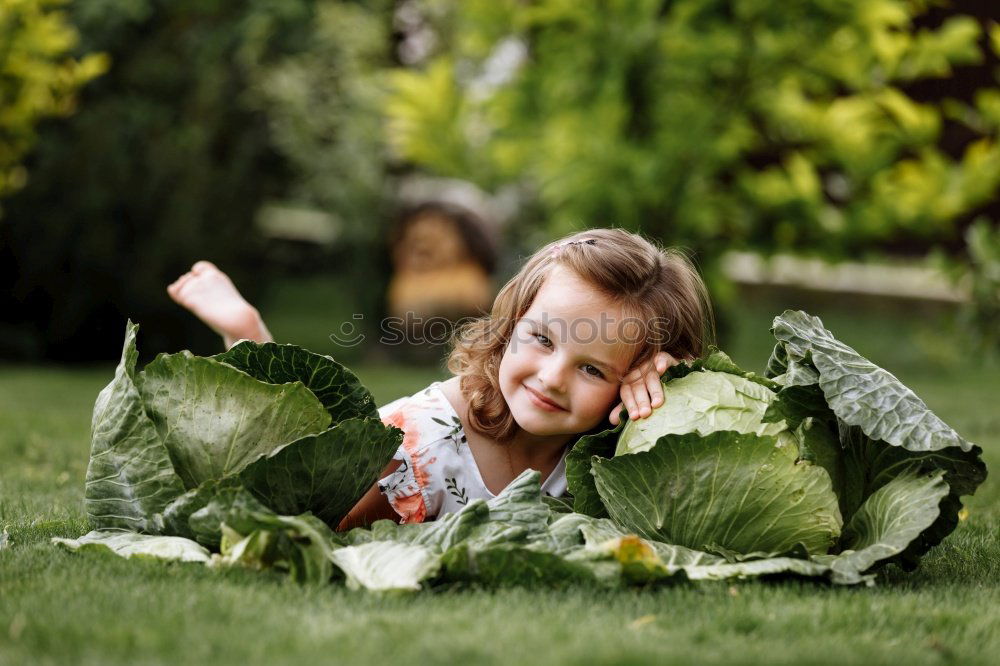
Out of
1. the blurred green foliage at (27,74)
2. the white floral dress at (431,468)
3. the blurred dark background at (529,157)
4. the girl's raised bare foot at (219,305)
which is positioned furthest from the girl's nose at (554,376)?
the blurred green foliage at (27,74)

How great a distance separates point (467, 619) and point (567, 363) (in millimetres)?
1063

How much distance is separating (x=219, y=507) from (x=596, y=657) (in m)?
1.09

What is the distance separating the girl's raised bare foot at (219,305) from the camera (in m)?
4.21

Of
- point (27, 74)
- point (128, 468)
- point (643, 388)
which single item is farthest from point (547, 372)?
point (27, 74)

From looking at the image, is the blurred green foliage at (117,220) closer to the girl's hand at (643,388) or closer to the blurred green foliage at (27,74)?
the blurred green foliage at (27,74)

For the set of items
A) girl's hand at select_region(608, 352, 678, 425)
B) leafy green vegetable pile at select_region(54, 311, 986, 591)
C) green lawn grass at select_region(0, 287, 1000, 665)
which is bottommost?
green lawn grass at select_region(0, 287, 1000, 665)

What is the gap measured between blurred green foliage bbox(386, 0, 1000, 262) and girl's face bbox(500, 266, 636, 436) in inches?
229

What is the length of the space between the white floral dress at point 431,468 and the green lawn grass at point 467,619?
2.74ft

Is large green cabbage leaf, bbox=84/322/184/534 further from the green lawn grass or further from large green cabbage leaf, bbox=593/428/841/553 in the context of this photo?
large green cabbage leaf, bbox=593/428/841/553

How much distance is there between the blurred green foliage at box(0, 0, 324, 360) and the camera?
9.27 metres

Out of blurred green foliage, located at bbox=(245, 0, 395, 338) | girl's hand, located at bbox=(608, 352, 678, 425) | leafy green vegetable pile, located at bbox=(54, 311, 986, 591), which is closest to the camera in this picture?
leafy green vegetable pile, located at bbox=(54, 311, 986, 591)

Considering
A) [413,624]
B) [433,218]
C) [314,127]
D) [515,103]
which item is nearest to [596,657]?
[413,624]

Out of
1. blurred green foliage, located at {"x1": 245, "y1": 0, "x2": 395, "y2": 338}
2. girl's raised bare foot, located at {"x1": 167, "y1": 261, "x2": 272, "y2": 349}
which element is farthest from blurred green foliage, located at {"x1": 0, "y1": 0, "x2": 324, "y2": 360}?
girl's raised bare foot, located at {"x1": 167, "y1": 261, "x2": 272, "y2": 349}

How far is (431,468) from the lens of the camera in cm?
341
